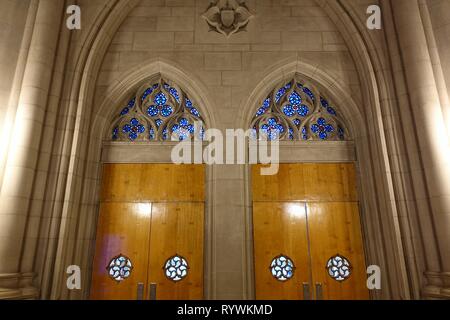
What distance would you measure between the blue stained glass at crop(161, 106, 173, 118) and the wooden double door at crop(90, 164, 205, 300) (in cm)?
99

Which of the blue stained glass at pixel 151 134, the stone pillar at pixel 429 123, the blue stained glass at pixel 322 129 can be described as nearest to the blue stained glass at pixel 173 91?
the blue stained glass at pixel 151 134

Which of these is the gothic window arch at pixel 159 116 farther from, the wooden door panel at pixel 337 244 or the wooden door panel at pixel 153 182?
the wooden door panel at pixel 337 244

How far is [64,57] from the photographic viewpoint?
4805mm

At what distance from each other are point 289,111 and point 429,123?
2180 millimetres

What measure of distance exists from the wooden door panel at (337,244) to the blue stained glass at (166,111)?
299 cm

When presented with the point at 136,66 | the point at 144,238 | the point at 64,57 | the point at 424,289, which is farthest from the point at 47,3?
the point at 424,289

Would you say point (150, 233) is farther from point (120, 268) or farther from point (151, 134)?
point (151, 134)

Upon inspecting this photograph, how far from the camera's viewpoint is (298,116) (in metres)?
5.41

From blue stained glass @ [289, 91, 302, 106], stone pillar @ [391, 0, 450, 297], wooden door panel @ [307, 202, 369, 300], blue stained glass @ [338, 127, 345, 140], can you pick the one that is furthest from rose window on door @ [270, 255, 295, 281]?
blue stained glass @ [289, 91, 302, 106]

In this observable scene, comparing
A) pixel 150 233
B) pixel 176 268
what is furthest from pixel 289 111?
pixel 176 268

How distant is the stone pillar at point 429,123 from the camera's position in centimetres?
378

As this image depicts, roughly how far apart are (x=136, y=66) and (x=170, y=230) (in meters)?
3.03

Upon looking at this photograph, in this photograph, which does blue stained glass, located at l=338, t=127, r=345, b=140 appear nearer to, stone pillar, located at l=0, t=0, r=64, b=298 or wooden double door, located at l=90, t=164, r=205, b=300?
wooden double door, located at l=90, t=164, r=205, b=300

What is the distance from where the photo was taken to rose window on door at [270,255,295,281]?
4.60 m
